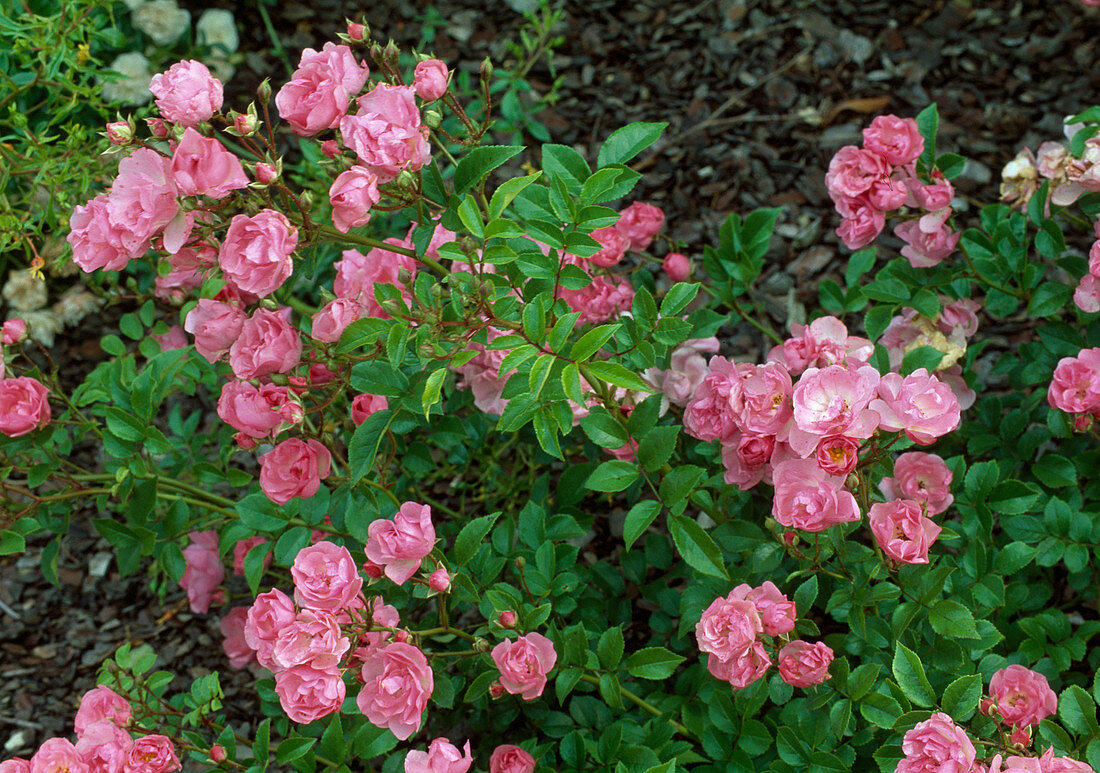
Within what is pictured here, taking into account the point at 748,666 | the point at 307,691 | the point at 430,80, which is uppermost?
the point at 430,80

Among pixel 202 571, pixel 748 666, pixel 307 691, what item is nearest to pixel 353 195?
pixel 307 691

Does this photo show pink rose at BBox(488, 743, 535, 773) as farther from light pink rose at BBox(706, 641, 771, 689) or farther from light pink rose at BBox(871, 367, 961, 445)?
light pink rose at BBox(871, 367, 961, 445)

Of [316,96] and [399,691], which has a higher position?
[316,96]

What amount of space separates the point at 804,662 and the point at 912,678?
5.7 inches

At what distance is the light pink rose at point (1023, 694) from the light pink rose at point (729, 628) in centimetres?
39

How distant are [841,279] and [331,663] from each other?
76.2 inches

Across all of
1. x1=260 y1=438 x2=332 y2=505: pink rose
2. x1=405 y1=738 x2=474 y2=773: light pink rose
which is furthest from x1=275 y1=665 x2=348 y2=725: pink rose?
x1=260 y1=438 x2=332 y2=505: pink rose

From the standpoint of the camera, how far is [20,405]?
1542 millimetres

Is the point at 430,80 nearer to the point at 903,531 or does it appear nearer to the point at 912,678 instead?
the point at 903,531

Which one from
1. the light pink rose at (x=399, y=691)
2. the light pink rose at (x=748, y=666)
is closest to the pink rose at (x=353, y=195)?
the light pink rose at (x=399, y=691)

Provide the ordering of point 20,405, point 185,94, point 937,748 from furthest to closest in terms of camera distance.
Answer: point 20,405 < point 185,94 < point 937,748

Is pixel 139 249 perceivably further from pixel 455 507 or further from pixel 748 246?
pixel 455 507

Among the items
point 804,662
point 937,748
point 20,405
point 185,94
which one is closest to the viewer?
point 937,748

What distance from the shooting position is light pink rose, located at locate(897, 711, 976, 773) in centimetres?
108
